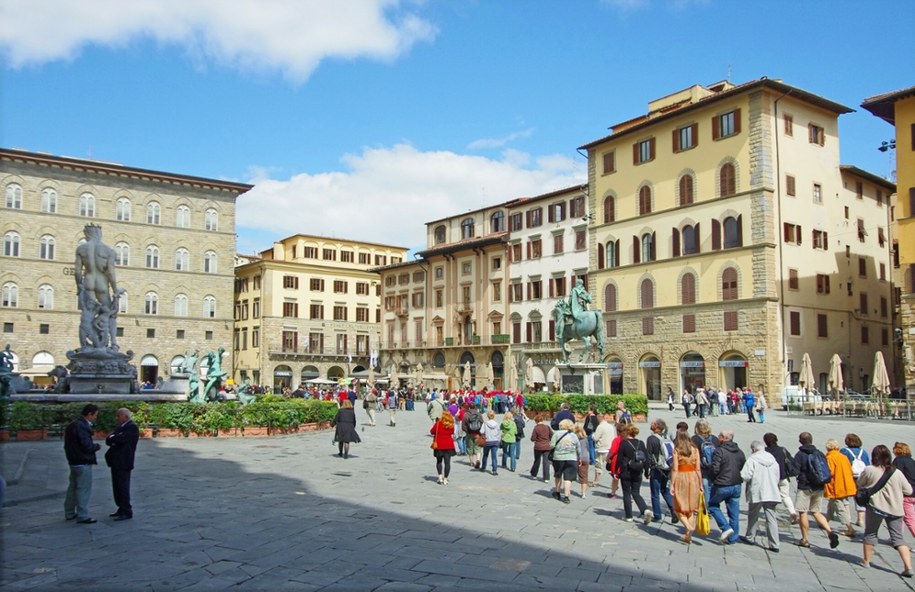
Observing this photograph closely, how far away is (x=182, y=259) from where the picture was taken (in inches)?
2625

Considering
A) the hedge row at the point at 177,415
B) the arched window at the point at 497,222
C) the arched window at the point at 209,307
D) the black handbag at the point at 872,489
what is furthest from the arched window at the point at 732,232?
the arched window at the point at 209,307

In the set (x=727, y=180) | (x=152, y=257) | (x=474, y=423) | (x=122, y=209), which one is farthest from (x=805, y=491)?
(x=122, y=209)

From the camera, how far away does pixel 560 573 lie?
334 inches

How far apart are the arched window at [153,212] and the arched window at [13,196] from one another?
938 cm

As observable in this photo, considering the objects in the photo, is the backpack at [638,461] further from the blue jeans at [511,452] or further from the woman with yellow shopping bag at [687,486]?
the blue jeans at [511,452]

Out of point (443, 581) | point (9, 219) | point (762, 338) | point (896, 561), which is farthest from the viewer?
point (9, 219)

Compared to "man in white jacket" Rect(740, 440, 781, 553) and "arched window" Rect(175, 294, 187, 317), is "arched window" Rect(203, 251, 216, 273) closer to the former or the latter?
"arched window" Rect(175, 294, 187, 317)

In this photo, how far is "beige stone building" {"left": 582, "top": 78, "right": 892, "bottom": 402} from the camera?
41.7m

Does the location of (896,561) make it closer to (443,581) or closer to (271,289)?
(443,581)

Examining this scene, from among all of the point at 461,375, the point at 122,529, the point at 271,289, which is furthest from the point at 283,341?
the point at 122,529

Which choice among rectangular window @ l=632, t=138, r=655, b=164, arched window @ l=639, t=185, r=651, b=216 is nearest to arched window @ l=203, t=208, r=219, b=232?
rectangular window @ l=632, t=138, r=655, b=164

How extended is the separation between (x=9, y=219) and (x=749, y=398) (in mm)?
55714

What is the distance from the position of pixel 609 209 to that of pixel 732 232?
32.7 feet

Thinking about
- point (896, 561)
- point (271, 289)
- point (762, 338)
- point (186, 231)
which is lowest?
point (896, 561)
